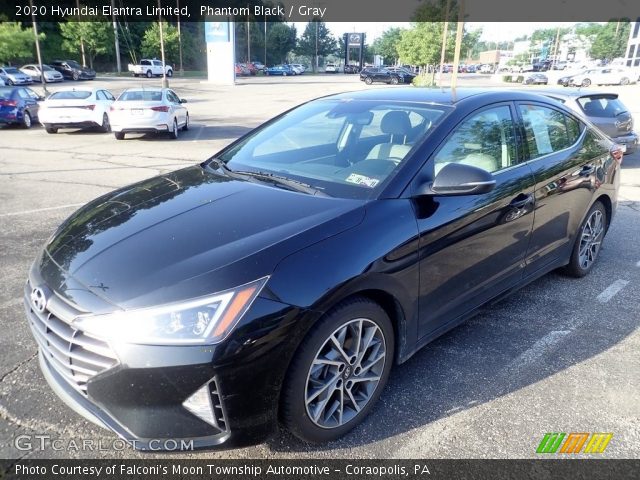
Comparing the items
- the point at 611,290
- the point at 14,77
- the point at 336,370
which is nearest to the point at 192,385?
the point at 336,370

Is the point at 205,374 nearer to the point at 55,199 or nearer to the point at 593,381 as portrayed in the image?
the point at 593,381

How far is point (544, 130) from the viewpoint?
3867mm

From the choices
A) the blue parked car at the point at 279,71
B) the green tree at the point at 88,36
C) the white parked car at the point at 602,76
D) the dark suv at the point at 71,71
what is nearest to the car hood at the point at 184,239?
the white parked car at the point at 602,76

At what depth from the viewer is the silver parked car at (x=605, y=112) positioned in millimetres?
9500

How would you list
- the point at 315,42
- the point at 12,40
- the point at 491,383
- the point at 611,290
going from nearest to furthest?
1. the point at 491,383
2. the point at 611,290
3. the point at 12,40
4. the point at 315,42

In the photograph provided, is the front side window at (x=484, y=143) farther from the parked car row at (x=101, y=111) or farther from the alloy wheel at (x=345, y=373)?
the parked car row at (x=101, y=111)

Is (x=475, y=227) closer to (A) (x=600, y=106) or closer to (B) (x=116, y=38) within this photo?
(A) (x=600, y=106)

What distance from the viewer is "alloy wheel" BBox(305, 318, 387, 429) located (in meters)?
2.31

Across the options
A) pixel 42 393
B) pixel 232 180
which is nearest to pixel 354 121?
pixel 232 180

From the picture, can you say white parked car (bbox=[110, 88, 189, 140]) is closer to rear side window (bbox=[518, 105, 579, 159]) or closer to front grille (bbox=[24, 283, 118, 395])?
rear side window (bbox=[518, 105, 579, 159])


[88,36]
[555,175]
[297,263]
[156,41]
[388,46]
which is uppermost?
[388,46]

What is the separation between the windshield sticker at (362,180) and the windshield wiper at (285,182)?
22 centimetres

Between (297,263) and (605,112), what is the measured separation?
9.76 m

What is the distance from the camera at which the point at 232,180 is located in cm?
316
